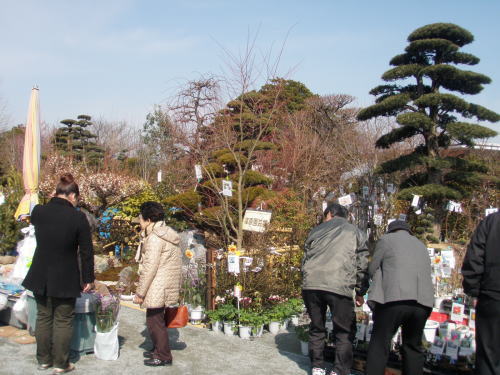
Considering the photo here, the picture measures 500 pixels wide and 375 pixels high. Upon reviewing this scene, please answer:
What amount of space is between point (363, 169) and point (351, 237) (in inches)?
394

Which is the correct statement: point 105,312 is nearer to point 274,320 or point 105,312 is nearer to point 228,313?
point 228,313

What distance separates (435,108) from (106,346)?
30.6 ft

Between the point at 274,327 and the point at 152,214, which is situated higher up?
the point at 152,214

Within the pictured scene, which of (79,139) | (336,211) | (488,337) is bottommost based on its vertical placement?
(488,337)

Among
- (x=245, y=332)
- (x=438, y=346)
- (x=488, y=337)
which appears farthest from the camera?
(x=245, y=332)

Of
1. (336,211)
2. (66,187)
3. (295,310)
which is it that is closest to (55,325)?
(66,187)

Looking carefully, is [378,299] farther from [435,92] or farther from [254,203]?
[435,92]

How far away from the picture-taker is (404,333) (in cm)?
375

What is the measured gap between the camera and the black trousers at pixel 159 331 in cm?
431

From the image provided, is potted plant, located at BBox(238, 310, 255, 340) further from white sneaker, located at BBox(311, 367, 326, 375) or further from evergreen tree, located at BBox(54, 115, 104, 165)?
evergreen tree, located at BBox(54, 115, 104, 165)

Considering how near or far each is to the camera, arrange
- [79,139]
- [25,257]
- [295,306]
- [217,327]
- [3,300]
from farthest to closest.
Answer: [79,139], [295,306], [217,327], [3,300], [25,257]

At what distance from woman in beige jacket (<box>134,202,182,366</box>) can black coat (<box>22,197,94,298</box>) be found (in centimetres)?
49

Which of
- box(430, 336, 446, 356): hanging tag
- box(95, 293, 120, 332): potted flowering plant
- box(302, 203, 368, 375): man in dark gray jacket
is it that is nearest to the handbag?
box(95, 293, 120, 332): potted flowering plant

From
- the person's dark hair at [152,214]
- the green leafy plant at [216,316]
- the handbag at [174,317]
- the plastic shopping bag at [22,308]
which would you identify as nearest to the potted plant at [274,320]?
the green leafy plant at [216,316]
